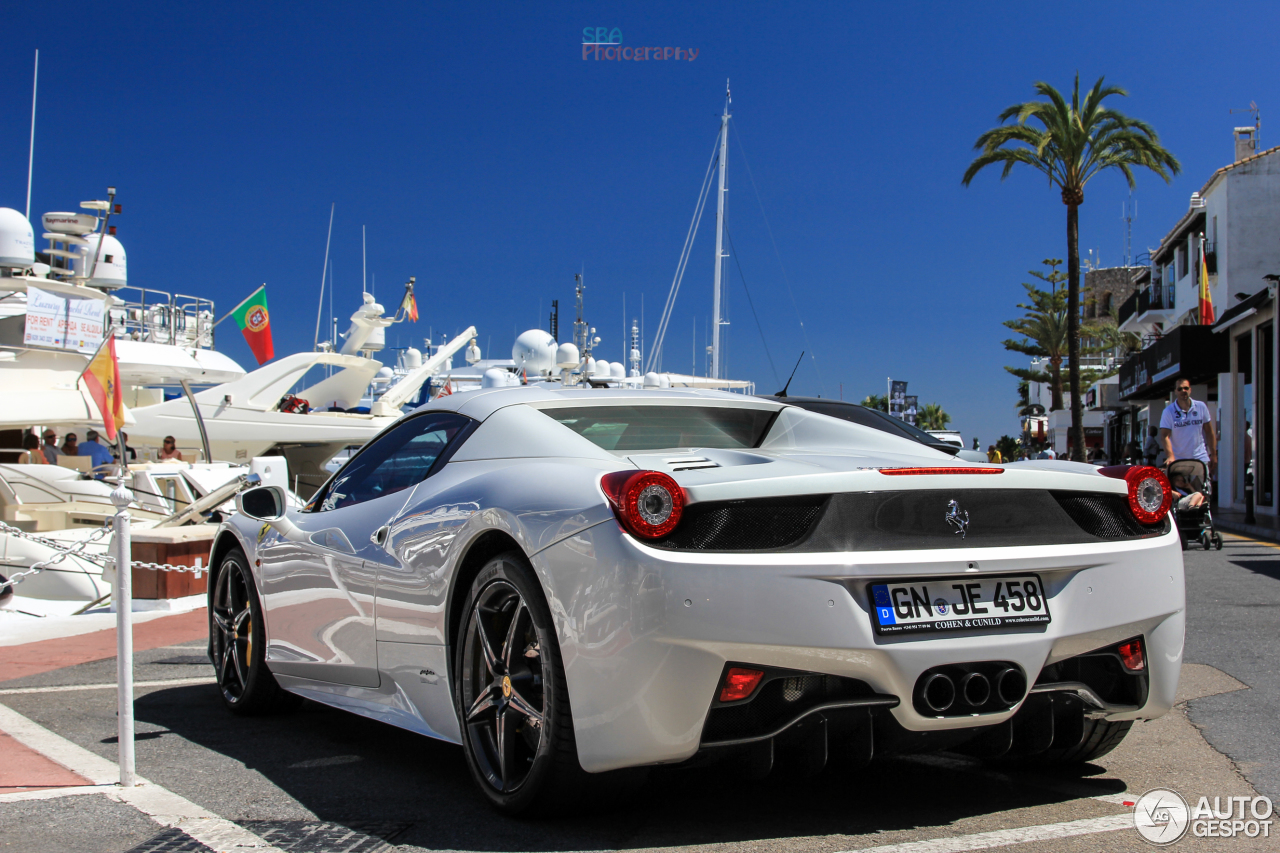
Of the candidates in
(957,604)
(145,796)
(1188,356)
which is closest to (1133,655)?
(957,604)

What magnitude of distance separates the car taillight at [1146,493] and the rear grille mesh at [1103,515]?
0.09ft

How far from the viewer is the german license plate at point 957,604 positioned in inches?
112

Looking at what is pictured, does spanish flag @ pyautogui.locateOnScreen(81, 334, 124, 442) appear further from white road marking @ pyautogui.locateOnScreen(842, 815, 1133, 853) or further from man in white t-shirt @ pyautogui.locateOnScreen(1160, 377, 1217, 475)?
white road marking @ pyautogui.locateOnScreen(842, 815, 1133, 853)

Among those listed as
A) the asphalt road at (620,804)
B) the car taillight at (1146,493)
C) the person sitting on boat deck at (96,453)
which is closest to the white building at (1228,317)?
the asphalt road at (620,804)

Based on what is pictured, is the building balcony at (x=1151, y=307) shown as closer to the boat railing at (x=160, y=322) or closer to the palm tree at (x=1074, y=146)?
the palm tree at (x=1074, y=146)

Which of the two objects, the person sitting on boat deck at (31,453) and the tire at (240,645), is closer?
the tire at (240,645)

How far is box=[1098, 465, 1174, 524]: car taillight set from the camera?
332 centimetres

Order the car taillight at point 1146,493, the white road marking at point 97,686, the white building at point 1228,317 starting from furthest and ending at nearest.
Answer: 1. the white building at point 1228,317
2. the white road marking at point 97,686
3. the car taillight at point 1146,493

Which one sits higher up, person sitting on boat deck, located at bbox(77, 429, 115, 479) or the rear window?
the rear window

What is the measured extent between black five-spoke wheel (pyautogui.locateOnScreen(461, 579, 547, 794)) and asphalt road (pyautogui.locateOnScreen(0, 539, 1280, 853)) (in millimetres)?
153

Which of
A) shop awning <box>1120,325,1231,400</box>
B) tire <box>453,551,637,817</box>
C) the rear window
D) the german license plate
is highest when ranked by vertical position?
shop awning <box>1120,325,1231,400</box>

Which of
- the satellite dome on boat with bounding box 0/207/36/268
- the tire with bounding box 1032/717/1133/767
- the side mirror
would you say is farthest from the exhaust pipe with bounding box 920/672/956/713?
the satellite dome on boat with bounding box 0/207/36/268

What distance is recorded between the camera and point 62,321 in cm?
2066

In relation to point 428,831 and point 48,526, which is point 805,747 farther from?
point 48,526
